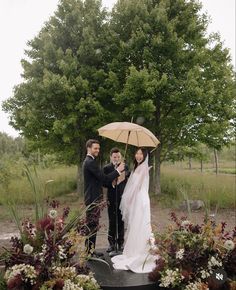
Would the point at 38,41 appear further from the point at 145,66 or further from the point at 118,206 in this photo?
the point at 118,206

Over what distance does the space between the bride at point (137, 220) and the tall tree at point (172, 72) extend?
29.0 feet

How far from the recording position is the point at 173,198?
16906mm

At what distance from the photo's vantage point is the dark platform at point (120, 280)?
5531 mm

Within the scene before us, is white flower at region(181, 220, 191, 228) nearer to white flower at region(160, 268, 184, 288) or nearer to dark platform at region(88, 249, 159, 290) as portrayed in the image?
white flower at region(160, 268, 184, 288)

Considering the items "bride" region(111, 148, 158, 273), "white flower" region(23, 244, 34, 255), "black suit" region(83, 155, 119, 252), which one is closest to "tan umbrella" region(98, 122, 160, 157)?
"bride" region(111, 148, 158, 273)

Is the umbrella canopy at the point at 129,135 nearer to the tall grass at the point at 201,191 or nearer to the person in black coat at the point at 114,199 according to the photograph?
the person in black coat at the point at 114,199

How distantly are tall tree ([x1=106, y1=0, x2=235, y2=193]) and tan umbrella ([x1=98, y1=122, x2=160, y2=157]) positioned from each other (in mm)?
8498

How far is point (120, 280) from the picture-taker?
19.0 ft

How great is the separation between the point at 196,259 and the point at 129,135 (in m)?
2.75

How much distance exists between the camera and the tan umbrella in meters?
6.46

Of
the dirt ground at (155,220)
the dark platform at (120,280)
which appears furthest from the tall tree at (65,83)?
the dark platform at (120,280)

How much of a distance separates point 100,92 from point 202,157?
6362 mm

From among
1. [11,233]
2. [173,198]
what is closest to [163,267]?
[11,233]

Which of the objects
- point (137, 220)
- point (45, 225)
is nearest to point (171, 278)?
point (137, 220)
